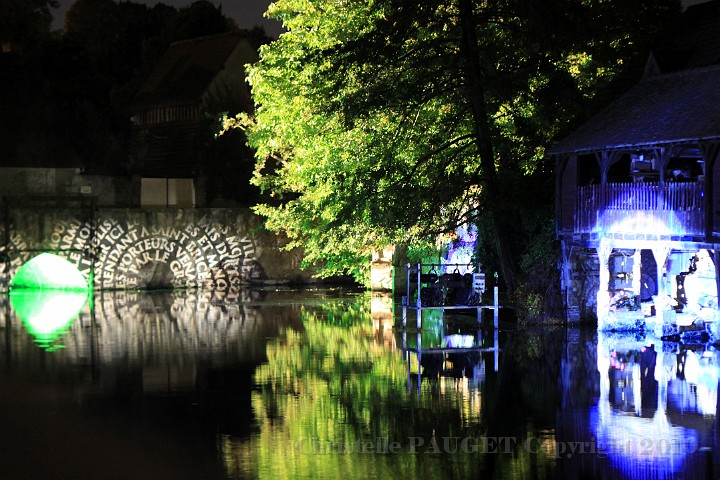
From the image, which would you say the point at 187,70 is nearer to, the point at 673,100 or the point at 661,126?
the point at 673,100

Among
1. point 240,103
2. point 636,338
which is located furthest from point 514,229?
point 240,103

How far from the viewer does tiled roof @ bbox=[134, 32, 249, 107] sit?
54688 millimetres

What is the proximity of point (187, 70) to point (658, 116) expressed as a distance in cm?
3365

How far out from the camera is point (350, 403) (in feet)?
61.0

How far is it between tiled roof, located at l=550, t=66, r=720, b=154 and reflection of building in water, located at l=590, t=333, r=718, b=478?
4.57 metres

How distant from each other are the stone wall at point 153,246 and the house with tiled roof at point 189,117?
5.35 meters

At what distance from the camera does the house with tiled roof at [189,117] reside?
53375mm

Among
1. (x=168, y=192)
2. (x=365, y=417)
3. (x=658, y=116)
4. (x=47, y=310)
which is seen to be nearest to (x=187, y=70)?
(x=168, y=192)

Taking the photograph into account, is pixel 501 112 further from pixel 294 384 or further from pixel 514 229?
pixel 294 384

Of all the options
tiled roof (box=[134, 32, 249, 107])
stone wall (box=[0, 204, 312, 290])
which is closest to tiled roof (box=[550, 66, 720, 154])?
stone wall (box=[0, 204, 312, 290])

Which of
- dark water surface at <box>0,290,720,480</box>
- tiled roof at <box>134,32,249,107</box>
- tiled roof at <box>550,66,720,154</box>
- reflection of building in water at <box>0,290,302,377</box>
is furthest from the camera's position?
tiled roof at <box>134,32,249,107</box>

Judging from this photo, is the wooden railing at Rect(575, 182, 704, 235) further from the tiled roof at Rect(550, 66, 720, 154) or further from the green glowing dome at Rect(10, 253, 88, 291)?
the green glowing dome at Rect(10, 253, 88, 291)

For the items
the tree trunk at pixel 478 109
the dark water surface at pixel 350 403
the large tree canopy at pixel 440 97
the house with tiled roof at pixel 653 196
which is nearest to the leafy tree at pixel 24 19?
the large tree canopy at pixel 440 97

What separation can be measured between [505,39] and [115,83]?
3708cm
